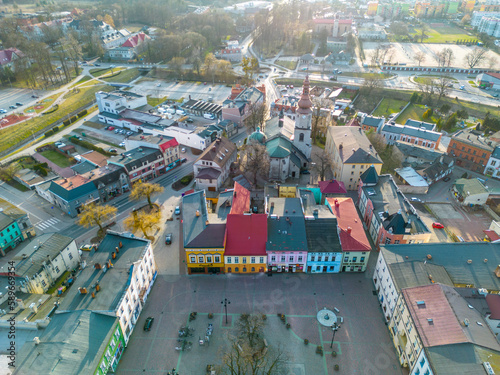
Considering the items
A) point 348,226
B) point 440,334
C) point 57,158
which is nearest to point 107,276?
point 348,226

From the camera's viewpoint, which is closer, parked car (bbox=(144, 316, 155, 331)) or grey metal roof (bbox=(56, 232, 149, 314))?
grey metal roof (bbox=(56, 232, 149, 314))

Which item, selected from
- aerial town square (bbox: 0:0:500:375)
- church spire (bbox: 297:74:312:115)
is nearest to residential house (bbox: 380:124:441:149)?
aerial town square (bbox: 0:0:500:375)

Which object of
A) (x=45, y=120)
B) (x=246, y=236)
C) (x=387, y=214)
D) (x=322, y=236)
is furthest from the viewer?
(x=45, y=120)

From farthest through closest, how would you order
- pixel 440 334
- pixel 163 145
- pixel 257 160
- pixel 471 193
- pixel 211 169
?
pixel 163 145 < pixel 211 169 < pixel 257 160 < pixel 471 193 < pixel 440 334

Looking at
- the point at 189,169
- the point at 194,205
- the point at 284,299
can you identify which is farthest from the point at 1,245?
the point at 284,299

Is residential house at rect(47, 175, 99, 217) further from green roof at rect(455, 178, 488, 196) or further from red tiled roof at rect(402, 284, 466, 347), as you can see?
green roof at rect(455, 178, 488, 196)

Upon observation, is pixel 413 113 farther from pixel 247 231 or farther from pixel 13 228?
pixel 13 228

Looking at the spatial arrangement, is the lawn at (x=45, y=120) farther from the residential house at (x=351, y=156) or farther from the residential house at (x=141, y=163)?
the residential house at (x=351, y=156)
